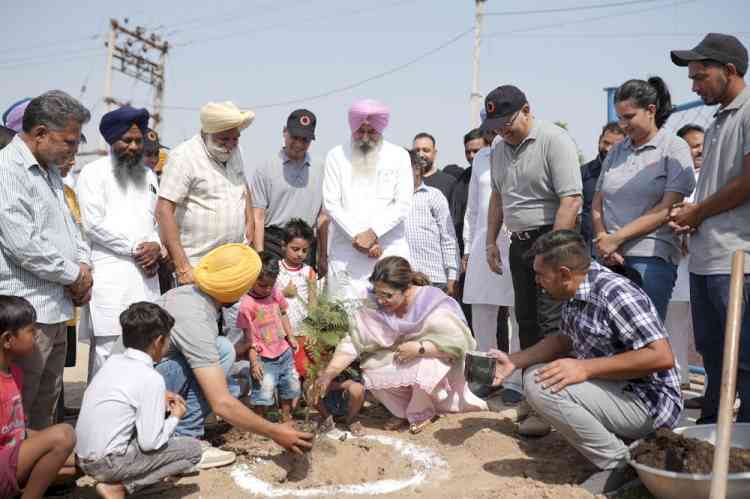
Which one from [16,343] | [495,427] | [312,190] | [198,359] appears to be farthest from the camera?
[312,190]

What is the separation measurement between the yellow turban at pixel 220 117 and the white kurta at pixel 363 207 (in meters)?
0.95

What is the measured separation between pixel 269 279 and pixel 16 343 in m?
1.91

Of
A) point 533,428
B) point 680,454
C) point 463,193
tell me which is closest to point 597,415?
point 680,454

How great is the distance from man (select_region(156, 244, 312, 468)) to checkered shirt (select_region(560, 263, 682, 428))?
1.62 m

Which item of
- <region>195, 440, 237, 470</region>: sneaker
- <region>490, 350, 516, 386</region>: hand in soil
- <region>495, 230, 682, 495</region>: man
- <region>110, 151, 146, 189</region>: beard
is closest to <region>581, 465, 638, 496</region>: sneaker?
<region>495, 230, 682, 495</region>: man

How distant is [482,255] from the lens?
5801 millimetres

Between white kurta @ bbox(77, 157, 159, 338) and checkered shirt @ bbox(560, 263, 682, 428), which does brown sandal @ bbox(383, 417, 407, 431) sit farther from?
white kurta @ bbox(77, 157, 159, 338)

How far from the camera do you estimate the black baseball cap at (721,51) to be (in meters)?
3.64

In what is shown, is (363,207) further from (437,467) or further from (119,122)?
(437,467)

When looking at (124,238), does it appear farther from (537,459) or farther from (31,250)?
(537,459)

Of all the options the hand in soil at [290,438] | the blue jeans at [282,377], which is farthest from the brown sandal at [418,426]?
the hand in soil at [290,438]

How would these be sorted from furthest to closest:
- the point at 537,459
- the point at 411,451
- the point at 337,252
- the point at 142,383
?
the point at 337,252 → the point at 411,451 → the point at 537,459 → the point at 142,383

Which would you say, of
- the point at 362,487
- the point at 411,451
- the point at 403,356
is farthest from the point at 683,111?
the point at 362,487

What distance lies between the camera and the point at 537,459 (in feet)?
12.9
